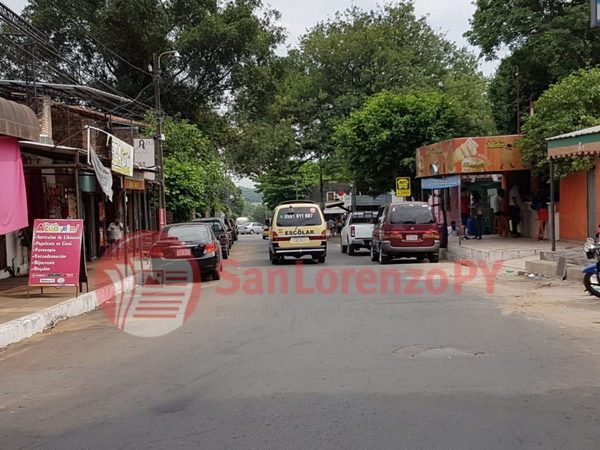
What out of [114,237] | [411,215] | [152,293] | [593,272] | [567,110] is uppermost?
[567,110]

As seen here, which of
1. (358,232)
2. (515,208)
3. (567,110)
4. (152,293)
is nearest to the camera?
(152,293)

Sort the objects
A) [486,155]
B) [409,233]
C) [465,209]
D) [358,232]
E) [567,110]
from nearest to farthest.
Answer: [409,233] < [567,110] < [486,155] < [358,232] < [465,209]

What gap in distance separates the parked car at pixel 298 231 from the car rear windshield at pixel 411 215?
248 cm

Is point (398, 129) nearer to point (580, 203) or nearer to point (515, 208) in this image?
point (515, 208)

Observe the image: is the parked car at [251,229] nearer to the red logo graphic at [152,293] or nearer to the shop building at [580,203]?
the red logo graphic at [152,293]

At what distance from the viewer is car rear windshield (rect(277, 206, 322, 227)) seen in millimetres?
21047

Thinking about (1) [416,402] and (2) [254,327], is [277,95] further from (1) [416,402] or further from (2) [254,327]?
(1) [416,402]

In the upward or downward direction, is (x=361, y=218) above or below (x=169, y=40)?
below

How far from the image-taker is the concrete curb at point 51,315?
370 inches

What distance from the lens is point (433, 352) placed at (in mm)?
7504

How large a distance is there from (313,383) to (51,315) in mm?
6297

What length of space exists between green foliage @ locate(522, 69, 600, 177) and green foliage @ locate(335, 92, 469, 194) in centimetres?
983

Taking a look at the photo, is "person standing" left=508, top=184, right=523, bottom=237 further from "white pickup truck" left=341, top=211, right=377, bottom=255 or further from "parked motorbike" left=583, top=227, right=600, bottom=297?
"parked motorbike" left=583, top=227, right=600, bottom=297

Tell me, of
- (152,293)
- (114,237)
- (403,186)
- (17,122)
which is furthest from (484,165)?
(17,122)
